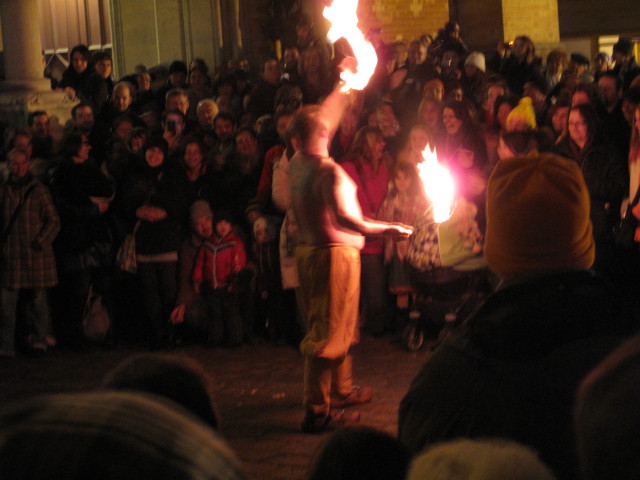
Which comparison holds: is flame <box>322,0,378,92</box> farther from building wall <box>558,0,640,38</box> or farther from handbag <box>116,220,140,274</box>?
building wall <box>558,0,640,38</box>

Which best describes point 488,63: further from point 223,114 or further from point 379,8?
point 379,8

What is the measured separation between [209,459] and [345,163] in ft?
25.9

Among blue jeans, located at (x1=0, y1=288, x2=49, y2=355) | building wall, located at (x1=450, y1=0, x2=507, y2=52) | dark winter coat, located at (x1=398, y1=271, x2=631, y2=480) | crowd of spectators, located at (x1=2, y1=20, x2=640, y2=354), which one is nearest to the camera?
dark winter coat, located at (x1=398, y1=271, x2=631, y2=480)

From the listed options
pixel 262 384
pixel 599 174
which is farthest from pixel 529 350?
pixel 599 174

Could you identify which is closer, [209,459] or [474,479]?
[209,459]

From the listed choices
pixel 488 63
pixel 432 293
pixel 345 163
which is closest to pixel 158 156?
pixel 345 163

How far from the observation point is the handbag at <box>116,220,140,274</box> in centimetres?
876

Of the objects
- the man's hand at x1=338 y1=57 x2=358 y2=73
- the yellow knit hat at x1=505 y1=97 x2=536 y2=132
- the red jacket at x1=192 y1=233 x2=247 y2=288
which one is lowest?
the red jacket at x1=192 y1=233 x2=247 y2=288

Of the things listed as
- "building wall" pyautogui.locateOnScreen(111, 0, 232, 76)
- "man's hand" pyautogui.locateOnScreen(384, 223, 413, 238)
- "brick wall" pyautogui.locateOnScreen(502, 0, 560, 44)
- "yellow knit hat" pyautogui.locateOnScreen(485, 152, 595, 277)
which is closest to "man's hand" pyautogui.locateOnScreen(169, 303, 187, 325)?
"man's hand" pyautogui.locateOnScreen(384, 223, 413, 238)

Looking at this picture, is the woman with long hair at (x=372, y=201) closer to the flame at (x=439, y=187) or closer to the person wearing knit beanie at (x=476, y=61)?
the flame at (x=439, y=187)

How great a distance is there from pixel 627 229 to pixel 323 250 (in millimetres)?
2660

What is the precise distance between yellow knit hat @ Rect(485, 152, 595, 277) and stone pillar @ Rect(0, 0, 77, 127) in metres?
10.3

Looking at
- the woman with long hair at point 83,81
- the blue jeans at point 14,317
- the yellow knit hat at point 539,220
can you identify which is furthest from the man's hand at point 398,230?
the woman with long hair at point 83,81

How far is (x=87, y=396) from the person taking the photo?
103 centimetres
